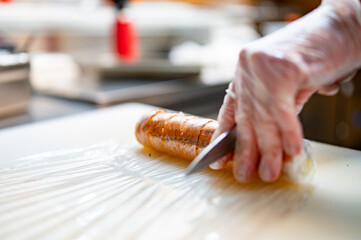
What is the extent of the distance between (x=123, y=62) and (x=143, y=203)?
6.34 ft

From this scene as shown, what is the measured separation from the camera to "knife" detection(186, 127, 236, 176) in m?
0.91

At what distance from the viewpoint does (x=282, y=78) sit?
0.82 meters

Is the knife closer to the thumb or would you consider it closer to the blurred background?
the thumb

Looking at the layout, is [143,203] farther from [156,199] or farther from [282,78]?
[282,78]

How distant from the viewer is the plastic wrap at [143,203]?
2.53ft

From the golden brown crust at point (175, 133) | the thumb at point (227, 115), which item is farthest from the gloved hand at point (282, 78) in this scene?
the golden brown crust at point (175, 133)

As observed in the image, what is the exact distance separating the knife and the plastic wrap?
0.22 ft

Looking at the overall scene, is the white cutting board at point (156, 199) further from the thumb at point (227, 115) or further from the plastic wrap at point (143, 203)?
the thumb at point (227, 115)

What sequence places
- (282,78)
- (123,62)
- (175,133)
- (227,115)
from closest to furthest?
(282,78) → (227,115) → (175,133) → (123,62)

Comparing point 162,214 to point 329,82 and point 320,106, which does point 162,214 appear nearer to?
point 329,82

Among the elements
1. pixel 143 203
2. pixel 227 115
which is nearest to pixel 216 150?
pixel 227 115

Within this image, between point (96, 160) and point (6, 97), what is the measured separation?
0.81 metres

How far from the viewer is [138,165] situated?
110 cm

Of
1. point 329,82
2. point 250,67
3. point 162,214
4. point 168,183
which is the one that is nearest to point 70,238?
point 162,214
